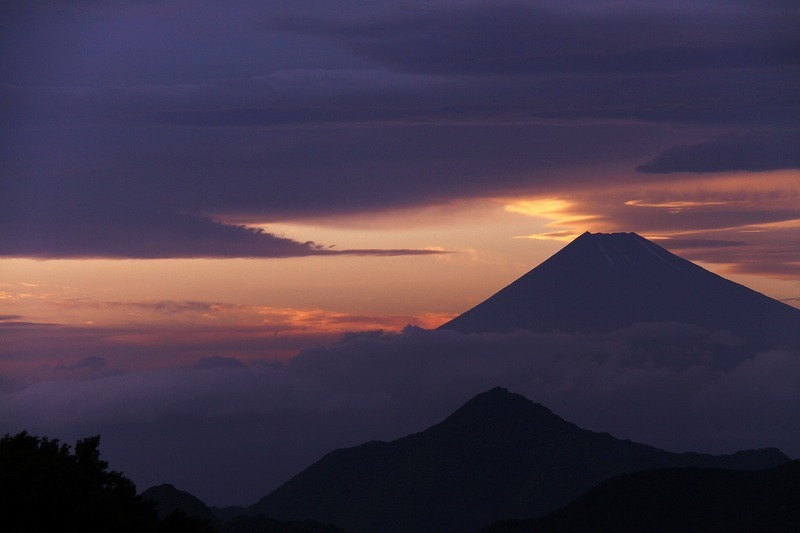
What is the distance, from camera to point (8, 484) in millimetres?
55500

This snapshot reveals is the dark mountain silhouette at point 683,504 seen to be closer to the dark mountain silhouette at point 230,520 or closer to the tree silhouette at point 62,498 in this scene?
the dark mountain silhouette at point 230,520

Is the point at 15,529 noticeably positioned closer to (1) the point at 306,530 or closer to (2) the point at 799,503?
(1) the point at 306,530

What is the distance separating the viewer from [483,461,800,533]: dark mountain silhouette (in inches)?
5522

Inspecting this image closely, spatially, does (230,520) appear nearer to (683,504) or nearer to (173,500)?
(173,500)

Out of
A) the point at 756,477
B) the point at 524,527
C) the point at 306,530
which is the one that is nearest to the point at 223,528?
the point at 306,530

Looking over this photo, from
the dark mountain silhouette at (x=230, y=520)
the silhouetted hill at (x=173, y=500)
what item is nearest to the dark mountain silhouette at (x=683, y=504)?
the dark mountain silhouette at (x=230, y=520)

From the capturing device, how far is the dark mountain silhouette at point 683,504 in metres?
140

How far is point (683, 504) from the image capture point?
15238 cm

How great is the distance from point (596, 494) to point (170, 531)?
115 metres

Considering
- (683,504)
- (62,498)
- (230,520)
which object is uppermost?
(62,498)

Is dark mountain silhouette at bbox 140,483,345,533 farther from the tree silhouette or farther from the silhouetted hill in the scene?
the tree silhouette

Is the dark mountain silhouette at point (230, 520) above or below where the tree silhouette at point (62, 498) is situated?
below

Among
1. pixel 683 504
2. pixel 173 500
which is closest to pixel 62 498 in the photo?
pixel 173 500

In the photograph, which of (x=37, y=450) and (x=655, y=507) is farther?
(x=655, y=507)
